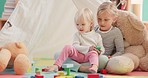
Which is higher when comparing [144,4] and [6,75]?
[144,4]

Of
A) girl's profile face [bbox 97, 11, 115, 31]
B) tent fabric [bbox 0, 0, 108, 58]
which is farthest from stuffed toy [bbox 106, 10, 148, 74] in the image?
tent fabric [bbox 0, 0, 108, 58]

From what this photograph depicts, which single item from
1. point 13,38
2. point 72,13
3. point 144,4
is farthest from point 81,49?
point 144,4

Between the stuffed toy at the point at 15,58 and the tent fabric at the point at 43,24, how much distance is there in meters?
0.52

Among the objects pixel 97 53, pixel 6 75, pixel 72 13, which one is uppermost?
pixel 72 13

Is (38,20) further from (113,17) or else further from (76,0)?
(113,17)

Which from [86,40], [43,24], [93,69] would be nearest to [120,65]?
[93,69]

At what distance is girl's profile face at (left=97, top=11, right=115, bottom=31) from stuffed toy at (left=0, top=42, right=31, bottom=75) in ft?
1.61

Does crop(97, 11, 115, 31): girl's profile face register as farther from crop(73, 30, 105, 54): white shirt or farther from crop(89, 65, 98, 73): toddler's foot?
crop(89, 65, 98, 73): toddler's foot

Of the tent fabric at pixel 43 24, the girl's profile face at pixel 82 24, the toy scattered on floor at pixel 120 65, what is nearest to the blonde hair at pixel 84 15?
the girl's profile face at pixel 82 24

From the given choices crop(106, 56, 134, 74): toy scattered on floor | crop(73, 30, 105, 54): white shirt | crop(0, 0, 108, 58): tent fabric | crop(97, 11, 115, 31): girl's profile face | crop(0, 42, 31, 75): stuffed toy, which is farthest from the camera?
crop(0, 0, 108, 58): tent fabric

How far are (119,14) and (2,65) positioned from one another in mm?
852

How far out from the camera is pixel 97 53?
66.0 inches

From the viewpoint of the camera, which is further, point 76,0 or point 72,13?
point 72,13

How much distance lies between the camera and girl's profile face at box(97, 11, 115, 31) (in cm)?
184
